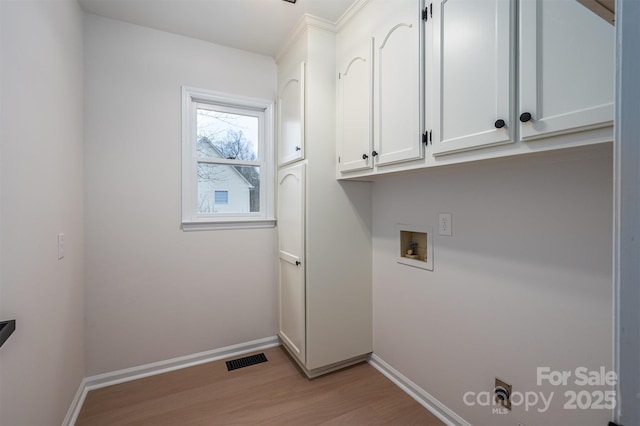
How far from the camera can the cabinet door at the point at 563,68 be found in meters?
0.80

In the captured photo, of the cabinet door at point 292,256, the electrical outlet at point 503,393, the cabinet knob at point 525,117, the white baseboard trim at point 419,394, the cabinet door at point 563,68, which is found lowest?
the white baseboard trim at point 419,394

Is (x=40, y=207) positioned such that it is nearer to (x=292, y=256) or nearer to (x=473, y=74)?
(x=292, y=256)

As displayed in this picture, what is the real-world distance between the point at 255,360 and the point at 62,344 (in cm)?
127

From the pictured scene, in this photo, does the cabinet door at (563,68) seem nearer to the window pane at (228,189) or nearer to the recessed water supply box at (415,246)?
the recessed water supply box at (415,246)

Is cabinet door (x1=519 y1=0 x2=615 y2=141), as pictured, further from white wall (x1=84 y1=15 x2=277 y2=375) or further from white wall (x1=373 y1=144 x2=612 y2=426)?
white wall (x1=84 y1=15 x2=277 y2=375)

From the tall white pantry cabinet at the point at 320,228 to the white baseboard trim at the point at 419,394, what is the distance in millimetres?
141

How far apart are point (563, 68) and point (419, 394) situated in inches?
75.2

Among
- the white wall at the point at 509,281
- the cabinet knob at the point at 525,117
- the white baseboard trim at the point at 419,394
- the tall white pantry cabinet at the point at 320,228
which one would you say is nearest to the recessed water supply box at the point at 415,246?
the white wall at the point at 509,281

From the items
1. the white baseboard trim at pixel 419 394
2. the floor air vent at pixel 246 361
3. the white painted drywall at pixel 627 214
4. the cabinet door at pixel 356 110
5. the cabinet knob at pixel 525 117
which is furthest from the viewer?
the floor air vent at pixel 246 361

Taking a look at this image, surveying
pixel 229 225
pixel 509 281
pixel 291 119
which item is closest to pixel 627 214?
pixel 509 281

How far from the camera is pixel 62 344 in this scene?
4.95 feet

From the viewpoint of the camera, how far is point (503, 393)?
1.37 m

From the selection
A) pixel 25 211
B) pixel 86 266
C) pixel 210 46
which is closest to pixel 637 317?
pixel 25 211

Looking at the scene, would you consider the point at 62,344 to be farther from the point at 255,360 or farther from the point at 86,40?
the point at 86,40
